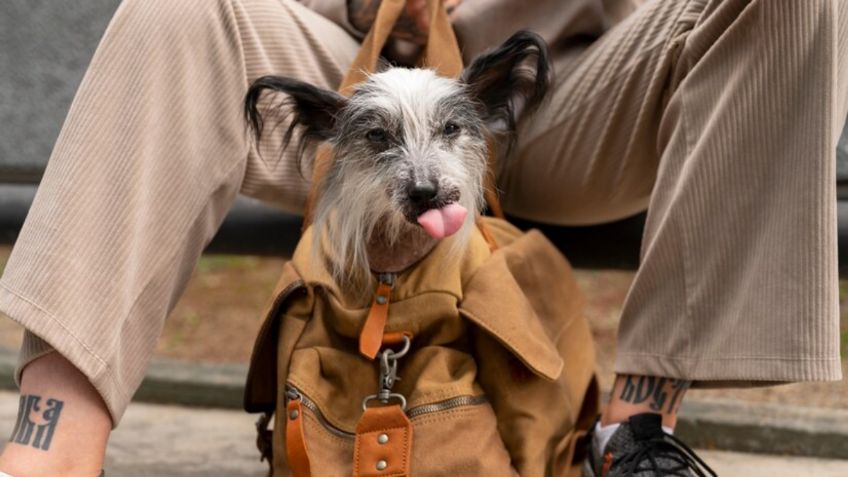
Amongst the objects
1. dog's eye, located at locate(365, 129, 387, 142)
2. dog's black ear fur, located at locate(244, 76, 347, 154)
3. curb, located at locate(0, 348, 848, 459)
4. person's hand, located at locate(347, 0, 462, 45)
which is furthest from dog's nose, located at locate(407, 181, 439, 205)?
curb, located at locate(0, 348, 848, 459)

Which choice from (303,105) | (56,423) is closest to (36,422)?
(56,423)

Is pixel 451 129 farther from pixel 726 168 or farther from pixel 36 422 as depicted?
pixel 36 422

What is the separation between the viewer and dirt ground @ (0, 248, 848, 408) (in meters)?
2.81

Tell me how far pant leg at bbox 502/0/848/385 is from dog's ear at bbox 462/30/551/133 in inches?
7.5

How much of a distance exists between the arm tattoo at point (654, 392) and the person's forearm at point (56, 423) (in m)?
0.84

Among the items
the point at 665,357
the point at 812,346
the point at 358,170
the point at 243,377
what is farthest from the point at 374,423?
the point at 243,377

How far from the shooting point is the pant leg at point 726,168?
146cm

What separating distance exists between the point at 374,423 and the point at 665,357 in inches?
19.3

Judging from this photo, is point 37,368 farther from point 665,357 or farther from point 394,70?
Result: point 665,357

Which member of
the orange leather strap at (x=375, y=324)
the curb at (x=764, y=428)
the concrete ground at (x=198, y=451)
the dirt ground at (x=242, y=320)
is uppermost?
the orange leather strap at (x=375, y=324)

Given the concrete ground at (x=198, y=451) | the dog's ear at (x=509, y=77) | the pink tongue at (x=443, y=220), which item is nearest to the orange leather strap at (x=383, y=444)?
the pink tongue at (x=443, y=220)

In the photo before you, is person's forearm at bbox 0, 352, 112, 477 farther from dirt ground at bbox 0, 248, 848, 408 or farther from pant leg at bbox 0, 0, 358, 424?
dirt ground at bbox 0, 248, 848, 408

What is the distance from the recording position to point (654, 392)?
1.71m

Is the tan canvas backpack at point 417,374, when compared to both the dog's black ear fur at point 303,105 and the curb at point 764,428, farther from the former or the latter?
the curb at point 764,428
